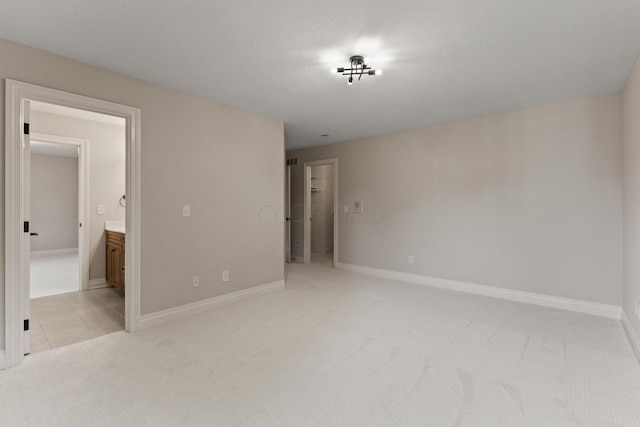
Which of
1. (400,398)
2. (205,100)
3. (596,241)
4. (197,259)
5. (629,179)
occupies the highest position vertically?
(205,100)

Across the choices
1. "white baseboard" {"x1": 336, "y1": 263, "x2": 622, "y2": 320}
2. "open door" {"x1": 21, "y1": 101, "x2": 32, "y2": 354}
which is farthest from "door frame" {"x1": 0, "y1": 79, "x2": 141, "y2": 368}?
"white baseboard" {"x1": 336, "y1": 263, "x2": 622, "y2": 320}

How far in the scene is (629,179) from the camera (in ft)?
9.61

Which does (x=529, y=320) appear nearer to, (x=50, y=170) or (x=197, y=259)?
(x=197, y=259)

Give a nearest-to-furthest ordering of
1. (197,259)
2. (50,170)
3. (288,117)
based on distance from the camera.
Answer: (197,259) < (288,117) < (50,170)

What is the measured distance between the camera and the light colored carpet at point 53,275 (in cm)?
437

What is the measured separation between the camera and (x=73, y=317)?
3311 millimetres

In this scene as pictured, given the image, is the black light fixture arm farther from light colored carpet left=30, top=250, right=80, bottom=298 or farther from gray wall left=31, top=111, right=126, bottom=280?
light colored carpet left=30, top=250, right=80, bottom=298

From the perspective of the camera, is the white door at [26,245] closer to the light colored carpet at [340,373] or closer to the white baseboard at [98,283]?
the light colored carpet at [340,373]

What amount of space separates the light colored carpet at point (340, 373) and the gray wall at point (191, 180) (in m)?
0.55

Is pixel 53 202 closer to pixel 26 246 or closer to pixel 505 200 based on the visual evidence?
pixel 26 246

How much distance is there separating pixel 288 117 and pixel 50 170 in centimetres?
681

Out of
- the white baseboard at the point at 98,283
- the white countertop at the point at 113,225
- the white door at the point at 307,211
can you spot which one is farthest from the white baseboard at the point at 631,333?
the white baseboard at the point at 98,283

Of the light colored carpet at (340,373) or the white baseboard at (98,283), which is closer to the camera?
the light colored carpet at (340,373)

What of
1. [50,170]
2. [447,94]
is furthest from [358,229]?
[50,170]
